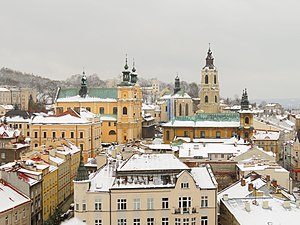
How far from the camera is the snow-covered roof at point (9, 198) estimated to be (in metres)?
40.6

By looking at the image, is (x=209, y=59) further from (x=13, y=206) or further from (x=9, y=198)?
(x=13, y=206)

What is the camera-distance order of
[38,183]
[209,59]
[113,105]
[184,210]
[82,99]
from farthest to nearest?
1. [209,59]
2. [82,99]
3. [113,105]
4. [38,183]
5. [184,210]

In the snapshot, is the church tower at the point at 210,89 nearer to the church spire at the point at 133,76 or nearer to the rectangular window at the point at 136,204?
the church spire at the point at 133,76

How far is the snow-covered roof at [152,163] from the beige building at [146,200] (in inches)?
24.9

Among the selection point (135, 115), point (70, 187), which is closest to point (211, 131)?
point (135, 115)

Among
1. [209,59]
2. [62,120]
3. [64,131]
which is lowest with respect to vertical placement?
[64,131]

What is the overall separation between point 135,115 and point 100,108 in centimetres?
680

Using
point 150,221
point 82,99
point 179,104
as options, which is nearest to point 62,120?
point 82,99

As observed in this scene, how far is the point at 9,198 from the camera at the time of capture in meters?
42.3

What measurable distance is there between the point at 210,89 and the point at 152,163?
8088cm

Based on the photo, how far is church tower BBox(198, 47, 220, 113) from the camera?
119 m

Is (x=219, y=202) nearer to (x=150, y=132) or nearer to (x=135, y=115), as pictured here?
(x=135, y=115)

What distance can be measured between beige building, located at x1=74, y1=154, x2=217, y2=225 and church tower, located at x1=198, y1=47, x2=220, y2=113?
81198mm

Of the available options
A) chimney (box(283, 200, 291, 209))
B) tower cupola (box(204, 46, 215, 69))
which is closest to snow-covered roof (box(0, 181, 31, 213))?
chimney (box(283, 200, 291, 209))
